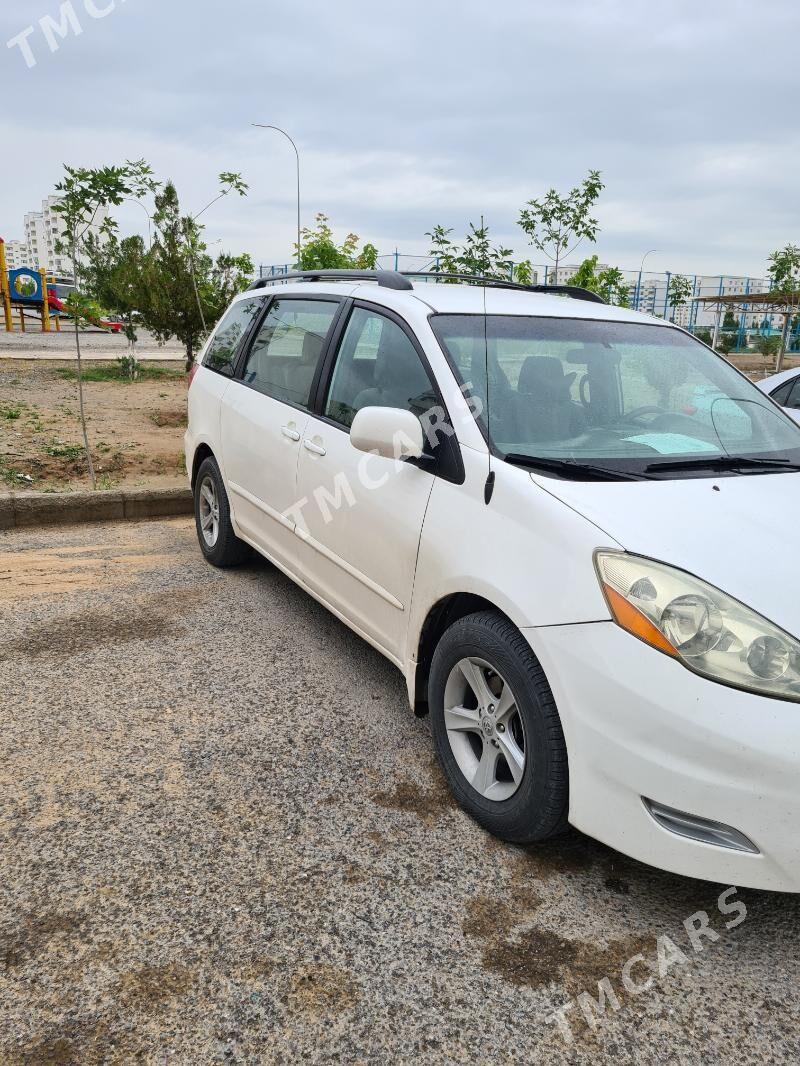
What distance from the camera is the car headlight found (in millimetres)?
2027

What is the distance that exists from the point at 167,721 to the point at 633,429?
2.10 meters

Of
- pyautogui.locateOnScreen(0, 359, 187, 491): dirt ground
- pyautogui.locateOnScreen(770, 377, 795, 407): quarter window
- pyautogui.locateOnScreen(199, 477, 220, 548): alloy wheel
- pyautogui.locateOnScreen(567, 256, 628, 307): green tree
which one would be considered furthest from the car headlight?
pyautogui.locateOnScreen(567, 256, 628, 307): green tree

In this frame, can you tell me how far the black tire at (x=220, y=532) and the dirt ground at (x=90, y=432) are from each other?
2284 millimetres

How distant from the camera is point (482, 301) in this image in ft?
11.4

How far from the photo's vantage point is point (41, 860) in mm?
2486

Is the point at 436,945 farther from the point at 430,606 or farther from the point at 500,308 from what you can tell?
the point at 500,308

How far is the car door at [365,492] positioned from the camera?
3.04 meters

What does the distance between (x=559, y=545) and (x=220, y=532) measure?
3070 millimetres

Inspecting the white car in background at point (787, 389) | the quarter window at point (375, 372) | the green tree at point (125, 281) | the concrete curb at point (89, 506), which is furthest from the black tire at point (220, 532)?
the green tree at point (125, 281)

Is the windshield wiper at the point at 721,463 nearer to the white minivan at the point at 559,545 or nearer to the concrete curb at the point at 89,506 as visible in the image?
the white minivan at the point at 559,545

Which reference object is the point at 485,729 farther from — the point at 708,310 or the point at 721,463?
the point at 708,310

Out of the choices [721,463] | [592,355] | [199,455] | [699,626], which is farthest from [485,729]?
[199,455]

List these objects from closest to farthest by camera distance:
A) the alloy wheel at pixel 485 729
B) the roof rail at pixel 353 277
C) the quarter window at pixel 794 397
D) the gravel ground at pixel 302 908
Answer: the gravel ground at pixel 302 908, the alloy wheel at pixel 485 729, the roof rail at pixel 353 277, the quarter window at pixel 794 397

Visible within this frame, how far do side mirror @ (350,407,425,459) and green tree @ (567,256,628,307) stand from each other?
942 centimetres
